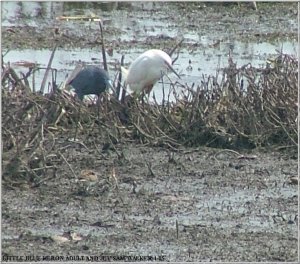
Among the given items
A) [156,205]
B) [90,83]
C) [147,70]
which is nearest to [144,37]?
[147,70]

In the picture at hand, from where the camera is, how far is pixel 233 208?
6.72 meters

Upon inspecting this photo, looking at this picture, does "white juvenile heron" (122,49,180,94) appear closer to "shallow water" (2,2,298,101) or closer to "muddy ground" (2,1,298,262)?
"shallow water" (2,2,298,101)

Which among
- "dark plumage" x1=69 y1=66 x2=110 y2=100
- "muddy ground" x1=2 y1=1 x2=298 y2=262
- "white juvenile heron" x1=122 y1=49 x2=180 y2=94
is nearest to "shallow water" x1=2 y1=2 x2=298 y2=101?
"white juvenile heron" x1=122 y1=49 x2=180 y2=94

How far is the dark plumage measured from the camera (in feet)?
31.1

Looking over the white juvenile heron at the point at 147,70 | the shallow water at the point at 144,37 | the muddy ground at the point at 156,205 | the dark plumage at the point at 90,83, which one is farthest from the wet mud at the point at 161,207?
the shallow water at the point at 144,37

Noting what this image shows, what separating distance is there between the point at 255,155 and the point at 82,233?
2.49 metres

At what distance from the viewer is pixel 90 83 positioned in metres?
9.51

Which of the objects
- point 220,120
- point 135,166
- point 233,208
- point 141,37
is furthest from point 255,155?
point 141,37

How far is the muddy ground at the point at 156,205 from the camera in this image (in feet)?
19.0

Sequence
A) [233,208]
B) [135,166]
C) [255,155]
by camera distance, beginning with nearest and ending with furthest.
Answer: [233,208] → [135,166] → [255,155]

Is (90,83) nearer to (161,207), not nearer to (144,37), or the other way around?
(161,207)

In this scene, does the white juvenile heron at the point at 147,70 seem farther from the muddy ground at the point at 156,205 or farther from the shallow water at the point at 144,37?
the muddy ground at the point at 156,205

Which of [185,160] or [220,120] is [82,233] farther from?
[220,120]

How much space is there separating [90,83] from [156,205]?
298 cm
